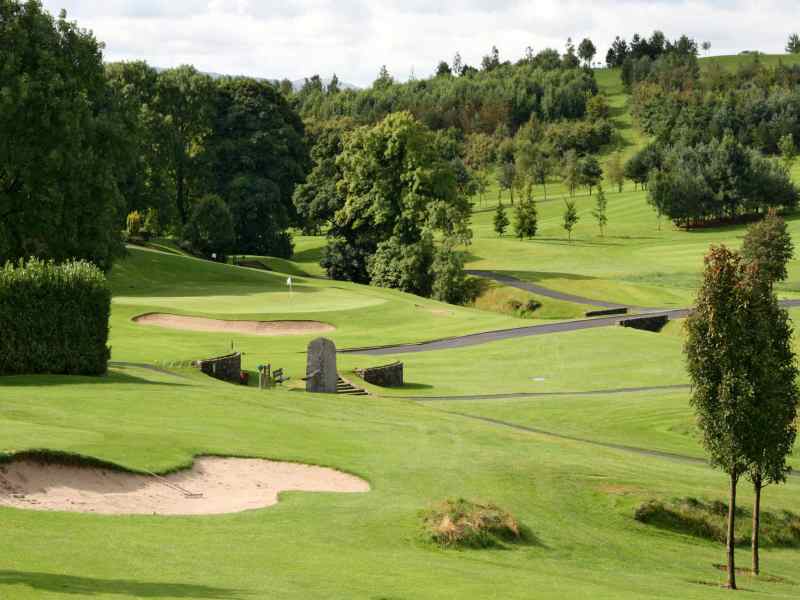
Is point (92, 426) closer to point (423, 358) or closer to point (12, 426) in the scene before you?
point (12, 426)

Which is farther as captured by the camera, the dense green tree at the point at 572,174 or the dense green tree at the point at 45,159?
the dense green tree at the point at 572,174

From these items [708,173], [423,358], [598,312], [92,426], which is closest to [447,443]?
[92,426]

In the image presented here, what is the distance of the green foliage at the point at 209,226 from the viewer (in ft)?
318

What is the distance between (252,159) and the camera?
110562mm

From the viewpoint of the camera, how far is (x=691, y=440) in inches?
1550

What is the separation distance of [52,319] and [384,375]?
17.1 m

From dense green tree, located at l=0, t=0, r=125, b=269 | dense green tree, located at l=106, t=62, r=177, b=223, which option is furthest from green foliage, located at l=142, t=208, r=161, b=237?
dense green tree, located at l=0, t=0, r=125, b=269

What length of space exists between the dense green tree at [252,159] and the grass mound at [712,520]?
8488 cm

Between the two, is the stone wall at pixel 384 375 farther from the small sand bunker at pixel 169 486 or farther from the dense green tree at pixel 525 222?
the dense green tree at pixel 525 222

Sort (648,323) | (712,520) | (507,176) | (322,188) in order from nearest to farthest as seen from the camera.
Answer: (712,520) → (648,323) → (322,188) → (507,176)

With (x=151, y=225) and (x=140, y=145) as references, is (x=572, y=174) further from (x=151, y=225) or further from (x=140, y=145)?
(x=140, y=145)

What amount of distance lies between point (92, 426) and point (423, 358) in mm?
31019

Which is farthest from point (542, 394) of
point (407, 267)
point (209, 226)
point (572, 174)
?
point (572, 174)

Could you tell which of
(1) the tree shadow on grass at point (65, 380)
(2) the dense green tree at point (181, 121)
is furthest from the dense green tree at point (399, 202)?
(1) the tree shadow on grass at point (65, 380)
